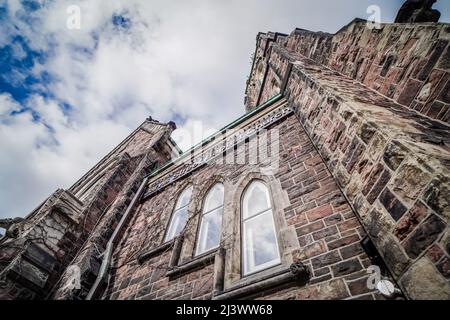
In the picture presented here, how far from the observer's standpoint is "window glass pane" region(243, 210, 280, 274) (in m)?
3.36

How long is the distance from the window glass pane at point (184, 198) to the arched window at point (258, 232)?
81.0 inches

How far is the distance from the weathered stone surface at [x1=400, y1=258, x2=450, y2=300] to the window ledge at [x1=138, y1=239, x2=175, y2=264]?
12.8 feet

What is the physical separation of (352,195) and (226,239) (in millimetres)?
2078

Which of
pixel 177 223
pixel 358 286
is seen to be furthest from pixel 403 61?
pixel 177 223

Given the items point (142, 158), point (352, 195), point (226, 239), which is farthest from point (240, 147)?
point (142, 158)

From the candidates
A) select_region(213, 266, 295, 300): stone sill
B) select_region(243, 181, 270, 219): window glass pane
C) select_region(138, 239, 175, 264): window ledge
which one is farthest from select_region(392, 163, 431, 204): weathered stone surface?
select_region(138, 239, 175, 264): window ledge

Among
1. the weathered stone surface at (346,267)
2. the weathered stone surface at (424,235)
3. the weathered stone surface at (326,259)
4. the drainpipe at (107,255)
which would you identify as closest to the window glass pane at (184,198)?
the drainpipe at (107,255)

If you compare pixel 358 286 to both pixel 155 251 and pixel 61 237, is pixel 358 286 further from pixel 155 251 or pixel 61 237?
pixel 61 237

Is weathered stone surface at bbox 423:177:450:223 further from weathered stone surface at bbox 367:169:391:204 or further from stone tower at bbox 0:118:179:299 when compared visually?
stone tower at bbox 0:118:179:299

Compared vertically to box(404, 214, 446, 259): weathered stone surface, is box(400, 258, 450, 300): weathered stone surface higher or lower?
lower

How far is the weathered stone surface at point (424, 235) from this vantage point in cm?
161

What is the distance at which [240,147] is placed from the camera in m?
5.82

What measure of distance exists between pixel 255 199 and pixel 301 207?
1156mm
